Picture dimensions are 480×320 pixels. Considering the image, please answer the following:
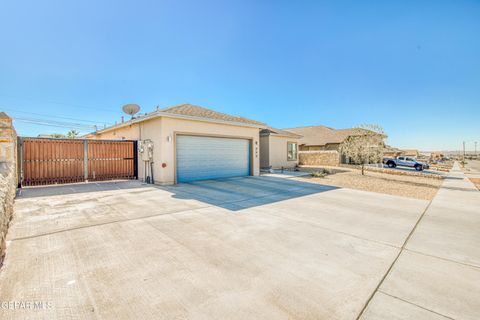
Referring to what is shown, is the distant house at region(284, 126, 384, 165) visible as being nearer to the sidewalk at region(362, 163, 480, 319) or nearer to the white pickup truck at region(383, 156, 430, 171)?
the white pickup truck at region(383, 156, 430, 171)

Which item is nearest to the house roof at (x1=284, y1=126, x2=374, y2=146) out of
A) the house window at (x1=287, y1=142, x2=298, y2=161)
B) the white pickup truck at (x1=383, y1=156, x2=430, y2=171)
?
the white pickup truck at (x1=383, y1=156, x2=430, y2=171)

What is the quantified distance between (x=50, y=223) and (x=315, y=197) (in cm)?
764

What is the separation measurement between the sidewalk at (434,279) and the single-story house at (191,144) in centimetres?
904

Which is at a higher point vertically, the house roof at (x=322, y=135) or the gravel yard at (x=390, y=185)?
the house roof at (x=322, y=135)

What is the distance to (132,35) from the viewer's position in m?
11.7

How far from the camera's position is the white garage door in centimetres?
1063

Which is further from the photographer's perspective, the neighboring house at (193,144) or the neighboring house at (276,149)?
the neighboring house at (276,149)

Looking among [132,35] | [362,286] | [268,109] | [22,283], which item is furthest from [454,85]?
[22,283]

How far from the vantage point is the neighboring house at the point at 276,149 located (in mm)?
17625

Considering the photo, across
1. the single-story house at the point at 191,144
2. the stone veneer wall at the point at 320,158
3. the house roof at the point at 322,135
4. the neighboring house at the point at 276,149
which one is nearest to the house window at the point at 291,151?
the neighboring house at the point at 276,149

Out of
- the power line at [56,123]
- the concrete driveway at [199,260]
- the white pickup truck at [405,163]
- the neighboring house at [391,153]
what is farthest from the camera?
the power line at [56,123]

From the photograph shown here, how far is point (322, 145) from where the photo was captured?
26.2m

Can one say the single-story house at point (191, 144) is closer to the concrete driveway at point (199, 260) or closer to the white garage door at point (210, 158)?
the white garage door at point (210, 158)

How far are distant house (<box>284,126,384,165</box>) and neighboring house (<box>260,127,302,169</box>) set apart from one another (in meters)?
4.69
